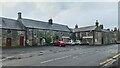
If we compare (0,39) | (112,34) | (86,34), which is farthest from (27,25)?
(112,34)

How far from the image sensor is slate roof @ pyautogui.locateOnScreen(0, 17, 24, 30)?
4531 cm

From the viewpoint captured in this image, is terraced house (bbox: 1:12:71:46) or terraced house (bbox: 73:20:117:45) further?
terraced house (bbox: 73:20:117:45)

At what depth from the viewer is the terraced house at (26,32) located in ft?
149

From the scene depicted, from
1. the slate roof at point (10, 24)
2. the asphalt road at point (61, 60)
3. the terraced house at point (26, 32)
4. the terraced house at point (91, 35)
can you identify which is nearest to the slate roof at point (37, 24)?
the terraced house at point (26, 32)

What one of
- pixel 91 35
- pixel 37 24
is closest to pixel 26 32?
pixel 37 24

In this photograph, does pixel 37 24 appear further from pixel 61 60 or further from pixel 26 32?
pixel 61 60

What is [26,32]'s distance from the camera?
50219 millimetres

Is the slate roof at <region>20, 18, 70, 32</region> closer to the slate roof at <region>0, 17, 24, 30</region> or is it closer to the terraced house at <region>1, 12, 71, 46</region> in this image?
the terraced house at <region>1, 12, 71, 46</region>

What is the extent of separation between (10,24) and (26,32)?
4701mm

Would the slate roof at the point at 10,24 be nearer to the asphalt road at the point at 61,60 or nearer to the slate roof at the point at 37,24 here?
the slate roof at the point at 37,24

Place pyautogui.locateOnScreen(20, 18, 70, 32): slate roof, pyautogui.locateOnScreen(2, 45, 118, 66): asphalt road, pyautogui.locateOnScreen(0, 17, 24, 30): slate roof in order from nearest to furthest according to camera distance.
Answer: pyautogui.locateOnScreen(2, 45, 118, 66): asphalt road → pyautogui.locateOnScreen(0, 17, 24, 30): slate roof → pyautogui.locateOnScreen(20, 18, 70, 32): slate roof

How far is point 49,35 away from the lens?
57.5 m

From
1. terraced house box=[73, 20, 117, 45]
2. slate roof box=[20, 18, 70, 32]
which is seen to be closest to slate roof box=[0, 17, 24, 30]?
slate roof box=[20, 18, 70, 32]

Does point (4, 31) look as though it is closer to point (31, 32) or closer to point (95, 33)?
point (31, 32)
